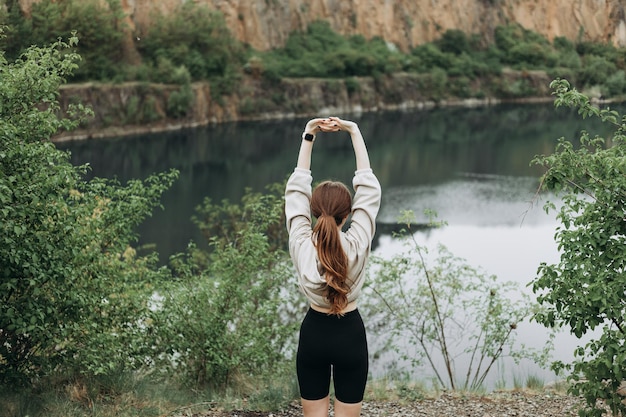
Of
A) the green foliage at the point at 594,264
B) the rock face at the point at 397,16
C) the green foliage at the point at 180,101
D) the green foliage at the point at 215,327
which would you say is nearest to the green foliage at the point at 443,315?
the green foliage at the point at 215,327

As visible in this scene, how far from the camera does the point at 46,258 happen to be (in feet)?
21.3

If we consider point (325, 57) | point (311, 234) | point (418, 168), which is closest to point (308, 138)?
point (311, 234)

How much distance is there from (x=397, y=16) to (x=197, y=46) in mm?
25155

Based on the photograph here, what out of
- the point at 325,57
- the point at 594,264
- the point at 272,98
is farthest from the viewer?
the point at 325,57

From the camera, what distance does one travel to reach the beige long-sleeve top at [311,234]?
381cm

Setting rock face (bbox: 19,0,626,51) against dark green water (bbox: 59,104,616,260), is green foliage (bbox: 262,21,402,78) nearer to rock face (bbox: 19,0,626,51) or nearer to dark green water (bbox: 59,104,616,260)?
rock face (bbox: 19,0,626,51)

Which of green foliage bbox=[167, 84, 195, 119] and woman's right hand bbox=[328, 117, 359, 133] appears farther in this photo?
green foliage bbox=[167, 84, 195, 119]

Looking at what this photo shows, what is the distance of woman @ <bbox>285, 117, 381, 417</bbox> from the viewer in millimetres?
3762

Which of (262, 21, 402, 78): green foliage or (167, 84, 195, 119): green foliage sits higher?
(262, 21, 402, 78): green foliage

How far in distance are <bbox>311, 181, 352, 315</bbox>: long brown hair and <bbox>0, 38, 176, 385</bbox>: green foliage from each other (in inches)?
102

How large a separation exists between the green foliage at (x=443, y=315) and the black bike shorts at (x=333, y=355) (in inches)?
237

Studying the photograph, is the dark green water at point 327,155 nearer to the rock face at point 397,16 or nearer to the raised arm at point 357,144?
the rock face at point 397,16

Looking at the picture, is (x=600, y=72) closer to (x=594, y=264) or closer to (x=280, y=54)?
(x=280, y=54)

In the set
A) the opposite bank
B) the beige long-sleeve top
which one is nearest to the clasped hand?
the beige long-sleeve top
